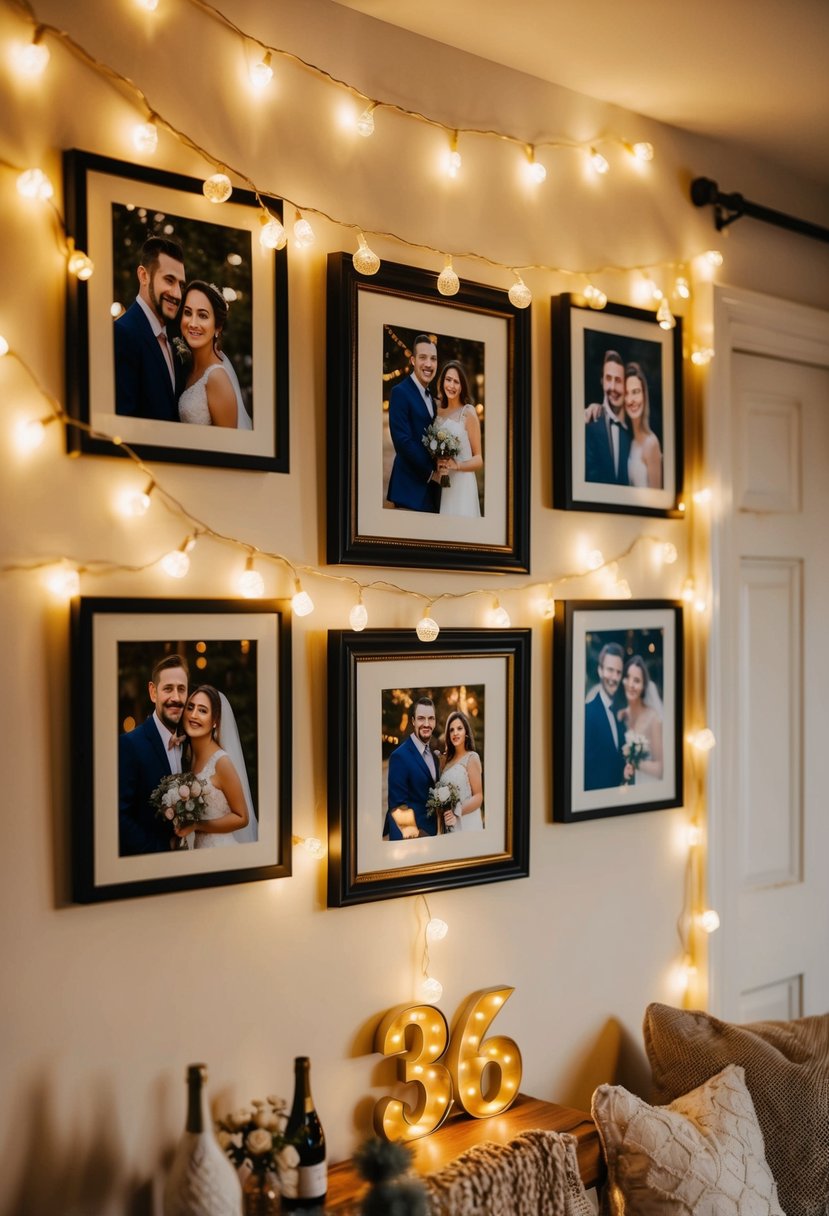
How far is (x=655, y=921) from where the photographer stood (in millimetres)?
2504

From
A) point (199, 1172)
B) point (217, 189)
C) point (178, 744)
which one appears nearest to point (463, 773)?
point (178, 744)

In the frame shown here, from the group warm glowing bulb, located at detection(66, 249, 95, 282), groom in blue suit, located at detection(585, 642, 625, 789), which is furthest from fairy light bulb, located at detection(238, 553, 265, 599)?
groom in blue suit, located at detection(585, 642, 625, 789)

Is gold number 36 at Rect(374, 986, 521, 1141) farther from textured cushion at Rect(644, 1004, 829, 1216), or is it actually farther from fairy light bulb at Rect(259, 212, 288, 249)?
fairy light bulb at Rect(259, 212, 288, 249)

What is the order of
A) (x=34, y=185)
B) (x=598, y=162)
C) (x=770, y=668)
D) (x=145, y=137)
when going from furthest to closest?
(x=770, y=668), (x=598, y=162), (x=145, y=137), (x=34, y=185)

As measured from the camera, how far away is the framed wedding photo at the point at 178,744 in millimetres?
1665

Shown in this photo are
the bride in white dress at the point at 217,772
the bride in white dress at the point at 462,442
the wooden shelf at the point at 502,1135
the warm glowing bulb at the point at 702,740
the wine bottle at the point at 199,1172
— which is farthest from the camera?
the warm glowing bulb at the point at 702,740

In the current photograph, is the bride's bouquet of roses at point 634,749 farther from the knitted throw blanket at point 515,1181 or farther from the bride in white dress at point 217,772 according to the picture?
the bride in white dress at point 217,772

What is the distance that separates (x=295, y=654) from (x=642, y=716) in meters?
0.89

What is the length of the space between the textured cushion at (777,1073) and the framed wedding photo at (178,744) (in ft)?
2.98

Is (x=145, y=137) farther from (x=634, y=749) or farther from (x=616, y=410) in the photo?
(x=634, y=749)

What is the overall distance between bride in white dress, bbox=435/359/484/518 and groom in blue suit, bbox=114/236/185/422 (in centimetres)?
53

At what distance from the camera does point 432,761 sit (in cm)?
210

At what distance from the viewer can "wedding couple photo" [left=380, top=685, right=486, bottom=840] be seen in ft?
6.66

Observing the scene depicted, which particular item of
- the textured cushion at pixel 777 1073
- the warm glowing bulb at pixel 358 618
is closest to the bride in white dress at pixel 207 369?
the warm glowing bulb at pixel 358 618
